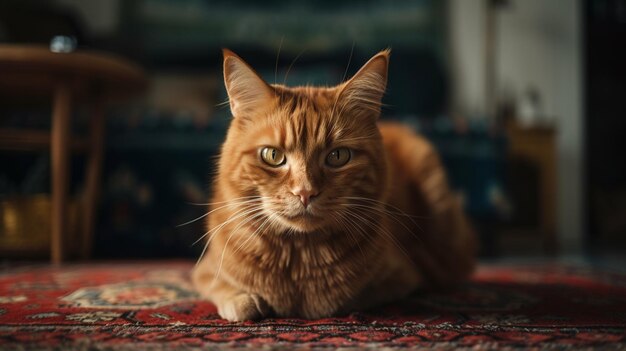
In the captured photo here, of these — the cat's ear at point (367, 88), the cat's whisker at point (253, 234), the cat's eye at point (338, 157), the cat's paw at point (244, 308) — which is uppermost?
Answer: the cat's ear at point (367, 88)

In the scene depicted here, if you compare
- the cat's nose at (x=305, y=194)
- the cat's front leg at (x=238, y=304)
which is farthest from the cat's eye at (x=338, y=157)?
the cat's front leg at (x=238, y=304)

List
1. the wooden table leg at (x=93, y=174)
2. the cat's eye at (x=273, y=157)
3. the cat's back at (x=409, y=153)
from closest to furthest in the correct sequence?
the cat's eye at (x=273, y=157), the cat's back at (x=409, y=153), the wooden table leg at (x=93, y=174)

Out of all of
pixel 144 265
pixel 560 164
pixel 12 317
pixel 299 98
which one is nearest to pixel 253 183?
pixel 299 98

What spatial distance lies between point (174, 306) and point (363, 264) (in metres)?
0.47

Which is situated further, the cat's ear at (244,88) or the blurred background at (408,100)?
the blurred background at (408,100)

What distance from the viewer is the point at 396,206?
1.19 meters

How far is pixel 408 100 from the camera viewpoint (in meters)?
3.27

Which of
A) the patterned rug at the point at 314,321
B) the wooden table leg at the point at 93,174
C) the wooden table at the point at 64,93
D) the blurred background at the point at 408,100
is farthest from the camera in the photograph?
the blurred background at the point at 408,100

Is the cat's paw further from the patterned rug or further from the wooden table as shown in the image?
the wooden table

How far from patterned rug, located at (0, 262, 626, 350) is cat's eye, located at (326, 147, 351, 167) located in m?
0.32

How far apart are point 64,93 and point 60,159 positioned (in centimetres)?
25

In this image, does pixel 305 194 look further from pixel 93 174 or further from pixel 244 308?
pixel 93 174

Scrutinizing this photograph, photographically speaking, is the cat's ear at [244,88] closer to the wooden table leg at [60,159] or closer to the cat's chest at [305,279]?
the cat's chest at [305,279]

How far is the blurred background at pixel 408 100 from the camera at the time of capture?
223 cm
